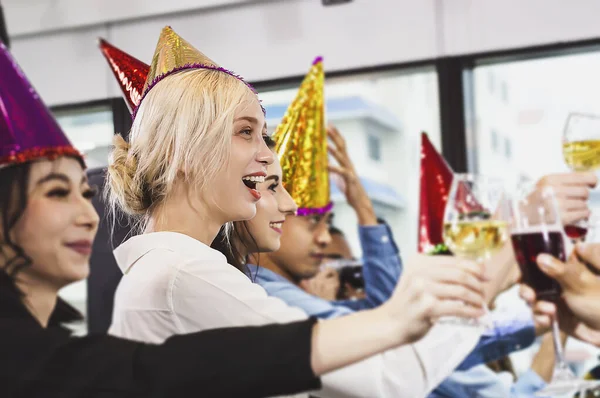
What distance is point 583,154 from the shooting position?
1.27 m

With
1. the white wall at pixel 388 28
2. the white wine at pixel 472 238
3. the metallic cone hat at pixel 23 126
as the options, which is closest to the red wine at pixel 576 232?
the white wine at pixel 472 238

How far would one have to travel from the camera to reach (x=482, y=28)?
2.59 meters

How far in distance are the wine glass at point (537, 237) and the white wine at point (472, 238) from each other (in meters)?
0.02

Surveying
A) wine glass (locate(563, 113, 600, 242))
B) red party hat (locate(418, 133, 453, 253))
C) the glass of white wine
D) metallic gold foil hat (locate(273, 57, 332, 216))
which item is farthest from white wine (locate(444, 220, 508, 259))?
wine glass (locate(563, 113, 600, 242))

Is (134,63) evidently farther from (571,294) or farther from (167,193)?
(571,294)

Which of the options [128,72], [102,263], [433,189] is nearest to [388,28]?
[433,189]

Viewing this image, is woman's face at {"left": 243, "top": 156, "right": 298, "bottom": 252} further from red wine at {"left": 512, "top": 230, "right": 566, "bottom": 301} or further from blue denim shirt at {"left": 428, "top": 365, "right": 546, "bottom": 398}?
blue denim shirt at {"left": 428, "top": 365, "right": 546, "bottom": 398}

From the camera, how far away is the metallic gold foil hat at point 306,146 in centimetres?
67

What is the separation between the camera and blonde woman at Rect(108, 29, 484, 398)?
17.7 inches

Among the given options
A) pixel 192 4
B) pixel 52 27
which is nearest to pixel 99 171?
pixel 52 27

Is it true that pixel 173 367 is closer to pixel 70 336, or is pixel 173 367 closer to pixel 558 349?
pixel 70 336

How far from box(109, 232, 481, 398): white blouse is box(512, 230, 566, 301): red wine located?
157 millimetres

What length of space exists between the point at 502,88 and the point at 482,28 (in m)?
0.23

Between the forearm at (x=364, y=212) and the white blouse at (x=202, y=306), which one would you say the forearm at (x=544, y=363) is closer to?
the forearm at (x=364, y=212)
